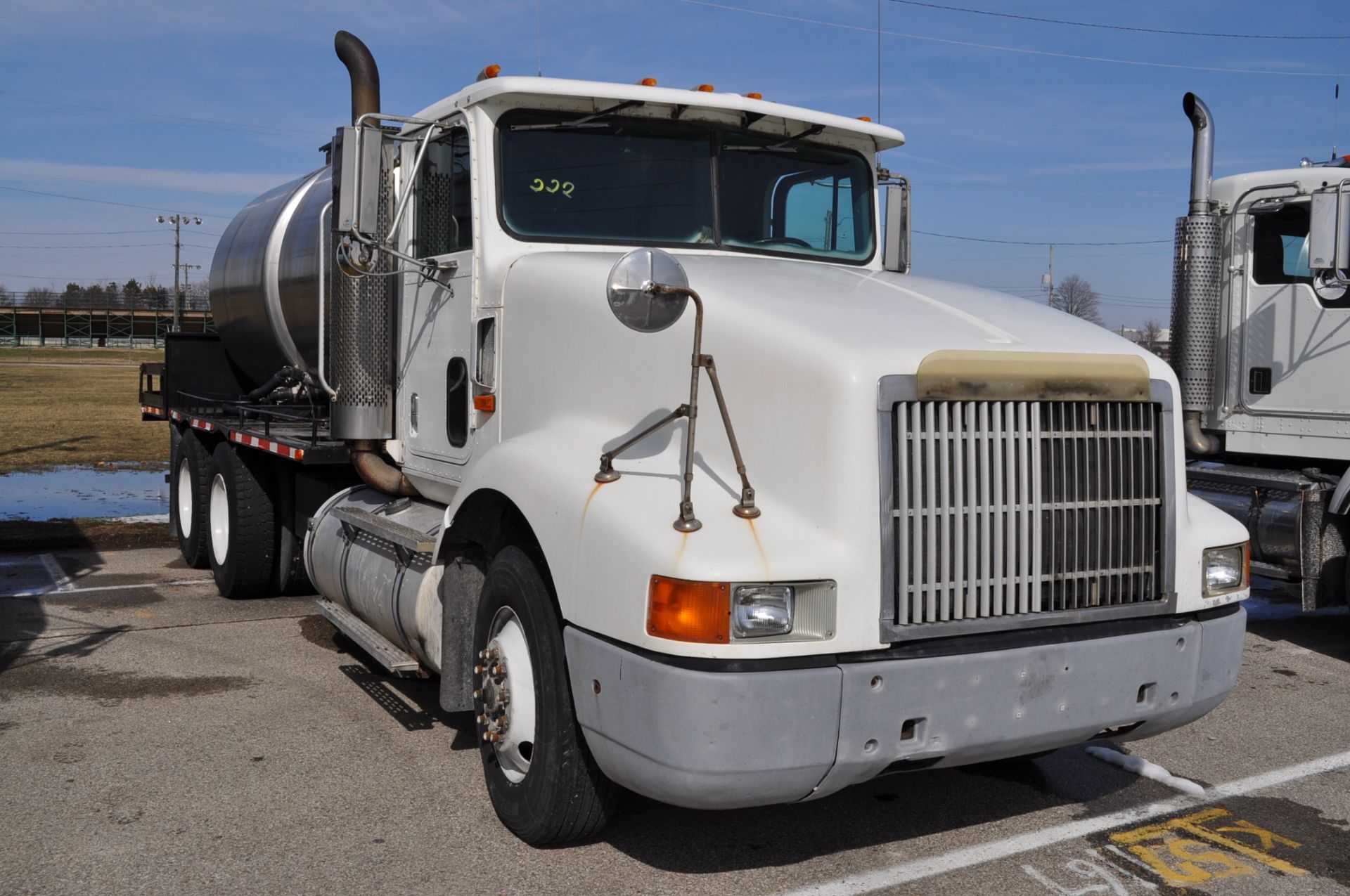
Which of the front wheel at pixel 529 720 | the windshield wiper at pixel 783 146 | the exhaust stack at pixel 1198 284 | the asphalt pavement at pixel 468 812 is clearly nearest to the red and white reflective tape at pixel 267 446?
the asphalt pavement at pixel 468 812

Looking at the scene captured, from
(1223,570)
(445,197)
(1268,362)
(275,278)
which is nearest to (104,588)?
(275,278)

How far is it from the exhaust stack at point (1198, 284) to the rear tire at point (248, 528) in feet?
20.4

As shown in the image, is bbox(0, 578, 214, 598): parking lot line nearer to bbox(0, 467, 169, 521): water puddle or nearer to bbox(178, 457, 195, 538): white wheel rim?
bbox(178, 457, 195, 538): white wheel rim

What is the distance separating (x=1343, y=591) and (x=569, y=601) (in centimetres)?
584

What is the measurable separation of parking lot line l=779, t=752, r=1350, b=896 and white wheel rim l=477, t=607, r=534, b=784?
102cm

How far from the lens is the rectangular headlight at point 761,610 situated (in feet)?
11.2

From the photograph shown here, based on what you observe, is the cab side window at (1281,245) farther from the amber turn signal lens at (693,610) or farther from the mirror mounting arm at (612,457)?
the amber turn signal lens at (693,610)

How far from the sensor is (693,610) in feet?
11.2

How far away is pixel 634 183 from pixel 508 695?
6.97 feet

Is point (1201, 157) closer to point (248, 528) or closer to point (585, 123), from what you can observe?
point (585, 123)

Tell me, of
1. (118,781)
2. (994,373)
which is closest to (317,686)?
(118,781)

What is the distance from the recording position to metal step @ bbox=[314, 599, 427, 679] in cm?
547

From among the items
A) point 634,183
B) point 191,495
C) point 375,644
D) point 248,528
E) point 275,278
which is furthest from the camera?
point 191,495

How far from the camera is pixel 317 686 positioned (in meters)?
6.50
